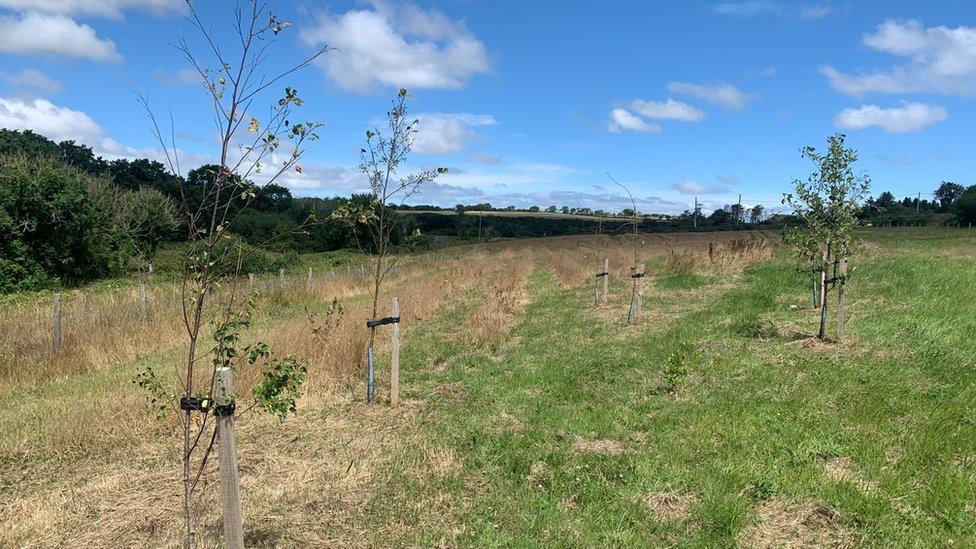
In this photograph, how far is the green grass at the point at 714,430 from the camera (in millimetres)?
3656

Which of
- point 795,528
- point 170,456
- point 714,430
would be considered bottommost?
point 170,456

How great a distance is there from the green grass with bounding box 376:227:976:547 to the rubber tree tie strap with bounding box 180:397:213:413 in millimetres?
1725

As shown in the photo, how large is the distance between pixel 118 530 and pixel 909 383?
7.22m

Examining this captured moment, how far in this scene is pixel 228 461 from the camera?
2789 mm

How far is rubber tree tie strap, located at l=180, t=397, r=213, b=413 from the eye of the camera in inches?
107

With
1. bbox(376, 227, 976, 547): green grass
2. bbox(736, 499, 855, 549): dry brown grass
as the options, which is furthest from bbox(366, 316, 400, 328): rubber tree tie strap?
bbox(736, 499, 855, 549): dry brown grass

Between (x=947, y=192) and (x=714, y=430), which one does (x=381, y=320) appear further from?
(x=947, y=192)

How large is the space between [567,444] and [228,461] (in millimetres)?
3059

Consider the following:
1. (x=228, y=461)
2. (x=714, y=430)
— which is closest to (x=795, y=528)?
(x=714, y=430)

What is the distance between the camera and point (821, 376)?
6.14 meters

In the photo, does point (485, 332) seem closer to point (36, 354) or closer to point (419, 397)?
point (419, 397)

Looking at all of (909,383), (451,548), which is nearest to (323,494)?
(451,548)

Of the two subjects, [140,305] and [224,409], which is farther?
[140,305]

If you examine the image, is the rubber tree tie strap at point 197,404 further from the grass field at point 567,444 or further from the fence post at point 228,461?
the grass field at point 567,444
